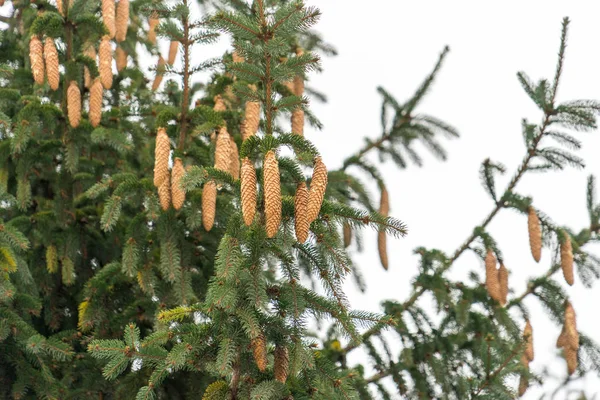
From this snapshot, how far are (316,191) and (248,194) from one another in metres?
0.29

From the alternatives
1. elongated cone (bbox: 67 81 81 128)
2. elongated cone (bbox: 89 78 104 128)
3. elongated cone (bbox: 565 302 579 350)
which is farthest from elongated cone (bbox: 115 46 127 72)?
elongated cone (bbox: 565 302 579 350)

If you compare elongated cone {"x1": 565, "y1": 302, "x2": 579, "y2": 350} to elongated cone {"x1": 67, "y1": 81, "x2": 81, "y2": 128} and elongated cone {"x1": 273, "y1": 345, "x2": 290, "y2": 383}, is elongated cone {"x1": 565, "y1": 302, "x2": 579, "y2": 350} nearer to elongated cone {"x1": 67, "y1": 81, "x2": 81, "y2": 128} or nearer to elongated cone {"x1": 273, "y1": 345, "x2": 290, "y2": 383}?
elongated cone {"x1": 273, "y1": 345, "x2": 290, "y2": 383}

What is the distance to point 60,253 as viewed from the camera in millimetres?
6465

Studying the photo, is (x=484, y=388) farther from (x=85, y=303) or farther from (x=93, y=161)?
(x=93, y=161)

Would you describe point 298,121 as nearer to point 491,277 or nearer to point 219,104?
point 219,104

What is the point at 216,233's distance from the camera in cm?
605

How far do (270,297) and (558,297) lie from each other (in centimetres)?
348

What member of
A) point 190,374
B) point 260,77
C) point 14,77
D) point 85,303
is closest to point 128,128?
point 14,77

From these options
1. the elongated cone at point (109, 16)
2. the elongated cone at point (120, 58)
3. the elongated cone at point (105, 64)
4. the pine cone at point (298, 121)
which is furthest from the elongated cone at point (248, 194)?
the elongated cone at point (120, 58)

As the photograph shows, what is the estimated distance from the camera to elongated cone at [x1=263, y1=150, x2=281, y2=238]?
12.8 feet

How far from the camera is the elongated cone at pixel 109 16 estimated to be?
636 centimetres

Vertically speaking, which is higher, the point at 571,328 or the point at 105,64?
the point at 105,64

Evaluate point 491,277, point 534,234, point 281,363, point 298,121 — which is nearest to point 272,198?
→ point 281,363

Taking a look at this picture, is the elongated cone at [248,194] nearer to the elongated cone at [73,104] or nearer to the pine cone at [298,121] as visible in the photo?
the pine cone at [298,121]
